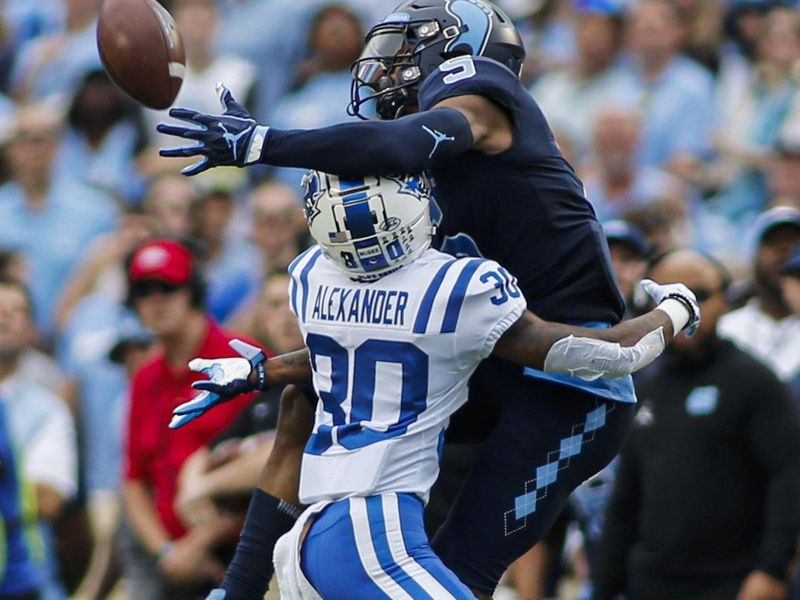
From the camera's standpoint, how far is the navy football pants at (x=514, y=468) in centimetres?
503

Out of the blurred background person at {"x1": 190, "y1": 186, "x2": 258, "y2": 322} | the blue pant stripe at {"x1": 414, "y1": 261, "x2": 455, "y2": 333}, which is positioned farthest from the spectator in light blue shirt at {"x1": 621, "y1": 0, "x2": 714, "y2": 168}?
the blue pant stripe at {"x1": 414, "y1": 261, "x2": 455, "y2": 333}

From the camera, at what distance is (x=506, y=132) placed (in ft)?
16.4

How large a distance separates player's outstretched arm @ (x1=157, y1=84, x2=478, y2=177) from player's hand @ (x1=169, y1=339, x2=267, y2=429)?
28.3 inches

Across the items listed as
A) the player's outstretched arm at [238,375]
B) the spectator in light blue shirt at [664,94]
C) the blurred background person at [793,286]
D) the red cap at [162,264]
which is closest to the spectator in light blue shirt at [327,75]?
the spectator in light blue shirt at [664,94]

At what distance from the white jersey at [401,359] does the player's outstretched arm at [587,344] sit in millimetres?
66

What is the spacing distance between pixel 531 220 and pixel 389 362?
25.1 inches

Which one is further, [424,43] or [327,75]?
[327,75]

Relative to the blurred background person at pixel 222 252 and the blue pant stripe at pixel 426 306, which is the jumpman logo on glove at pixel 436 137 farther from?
the blurred background person at pixel 222 252

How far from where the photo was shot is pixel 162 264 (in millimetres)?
7750

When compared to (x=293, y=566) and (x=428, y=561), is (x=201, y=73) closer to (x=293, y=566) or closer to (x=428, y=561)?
(x=293, y=566)

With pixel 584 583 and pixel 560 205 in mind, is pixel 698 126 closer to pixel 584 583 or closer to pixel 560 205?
pixel 584 583

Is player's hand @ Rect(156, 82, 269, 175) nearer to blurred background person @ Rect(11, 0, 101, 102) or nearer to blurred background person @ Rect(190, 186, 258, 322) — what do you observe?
blurred background person @ Rect(190, 186, 258, 322)

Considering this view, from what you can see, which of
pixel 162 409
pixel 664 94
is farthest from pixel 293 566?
pixel 664 94

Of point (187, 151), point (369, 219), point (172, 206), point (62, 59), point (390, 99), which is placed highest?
point (187, 151)
